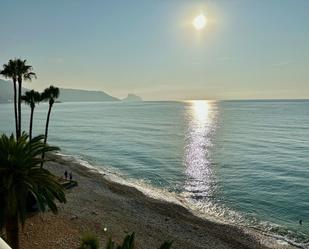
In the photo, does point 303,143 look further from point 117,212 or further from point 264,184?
point 117,212

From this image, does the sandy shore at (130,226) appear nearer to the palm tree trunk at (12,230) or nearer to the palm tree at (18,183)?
the palm tree trunk at (12,230)

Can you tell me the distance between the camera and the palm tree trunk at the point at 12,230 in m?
17.0

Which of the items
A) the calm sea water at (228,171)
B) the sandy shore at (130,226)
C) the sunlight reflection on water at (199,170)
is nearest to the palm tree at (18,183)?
the sandy shore at (130,226)

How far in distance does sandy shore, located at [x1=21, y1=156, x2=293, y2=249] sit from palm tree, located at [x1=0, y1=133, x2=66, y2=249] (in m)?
7.82

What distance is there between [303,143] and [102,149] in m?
49.5

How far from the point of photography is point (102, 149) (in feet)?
265

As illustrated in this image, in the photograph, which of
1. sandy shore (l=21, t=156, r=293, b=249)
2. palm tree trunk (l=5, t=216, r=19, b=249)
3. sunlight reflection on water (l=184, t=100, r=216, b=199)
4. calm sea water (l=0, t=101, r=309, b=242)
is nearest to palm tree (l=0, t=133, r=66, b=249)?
palm tree trunk (l=5, t=216, r=19, b=249)

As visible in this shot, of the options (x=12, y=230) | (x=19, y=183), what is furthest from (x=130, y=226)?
(x=19, y=183)

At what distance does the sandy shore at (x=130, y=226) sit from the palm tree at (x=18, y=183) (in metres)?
7.82

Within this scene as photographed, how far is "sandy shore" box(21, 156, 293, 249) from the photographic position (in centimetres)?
2605

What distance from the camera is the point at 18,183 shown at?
53.8 ft

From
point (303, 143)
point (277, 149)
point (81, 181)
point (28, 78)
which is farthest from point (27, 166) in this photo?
point (303, 143)

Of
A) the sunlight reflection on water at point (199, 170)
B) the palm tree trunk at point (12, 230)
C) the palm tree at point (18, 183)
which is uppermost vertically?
the palm tree at point (18, 183)

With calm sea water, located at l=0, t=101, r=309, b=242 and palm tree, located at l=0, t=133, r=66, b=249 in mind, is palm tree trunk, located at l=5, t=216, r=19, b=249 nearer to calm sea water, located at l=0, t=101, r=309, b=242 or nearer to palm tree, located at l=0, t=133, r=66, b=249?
palm tree, located at l=0, t=133, r=66, b=249
